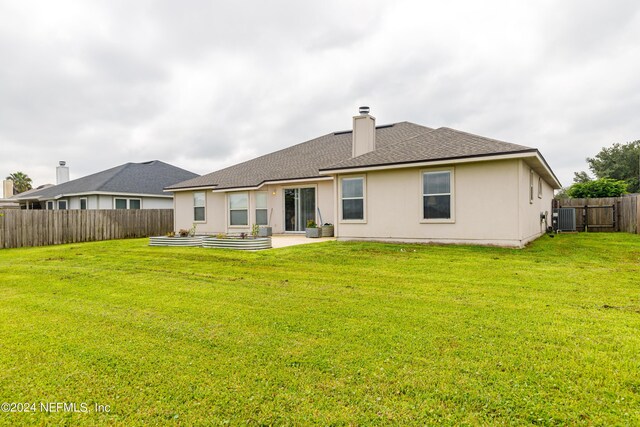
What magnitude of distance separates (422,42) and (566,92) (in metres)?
9.72

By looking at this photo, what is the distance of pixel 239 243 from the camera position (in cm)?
1152

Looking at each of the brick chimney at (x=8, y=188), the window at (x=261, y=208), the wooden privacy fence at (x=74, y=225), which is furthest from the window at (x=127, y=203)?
the brick chimney at (x=8, y=188)

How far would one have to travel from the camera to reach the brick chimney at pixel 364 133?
14991 millimetres

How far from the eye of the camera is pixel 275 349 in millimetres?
3336

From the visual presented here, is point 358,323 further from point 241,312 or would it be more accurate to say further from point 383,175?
point 383,175

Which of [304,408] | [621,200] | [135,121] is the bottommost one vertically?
[304,408]

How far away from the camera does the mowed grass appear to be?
2.38 m

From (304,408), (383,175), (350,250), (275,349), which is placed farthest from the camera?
(383,175)

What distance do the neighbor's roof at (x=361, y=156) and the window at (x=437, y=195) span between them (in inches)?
25.2

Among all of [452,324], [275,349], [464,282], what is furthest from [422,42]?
[275,349]

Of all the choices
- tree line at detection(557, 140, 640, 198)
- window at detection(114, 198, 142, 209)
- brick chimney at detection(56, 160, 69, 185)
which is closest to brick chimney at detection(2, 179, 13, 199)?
brick chimney at detection(56, 160, 69, 185)

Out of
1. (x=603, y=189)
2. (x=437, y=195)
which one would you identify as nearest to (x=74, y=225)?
(x=437, y=195)

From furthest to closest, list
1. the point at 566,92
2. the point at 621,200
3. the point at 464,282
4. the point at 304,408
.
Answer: the point at 566,92
the point at 621,200
the point at 464,282
the point at 304,408

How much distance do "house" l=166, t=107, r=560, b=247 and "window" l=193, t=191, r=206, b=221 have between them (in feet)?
3.24
